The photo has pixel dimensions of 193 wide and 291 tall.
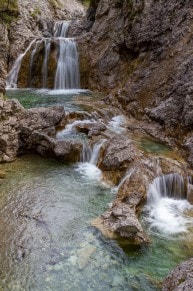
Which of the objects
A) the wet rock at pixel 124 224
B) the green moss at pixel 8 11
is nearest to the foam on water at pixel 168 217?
the wet rock at pixel 124 224

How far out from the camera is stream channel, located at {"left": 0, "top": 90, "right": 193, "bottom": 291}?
6242mm

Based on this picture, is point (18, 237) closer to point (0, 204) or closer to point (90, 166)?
point (0, 204)

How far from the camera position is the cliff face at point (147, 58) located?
13836 mm

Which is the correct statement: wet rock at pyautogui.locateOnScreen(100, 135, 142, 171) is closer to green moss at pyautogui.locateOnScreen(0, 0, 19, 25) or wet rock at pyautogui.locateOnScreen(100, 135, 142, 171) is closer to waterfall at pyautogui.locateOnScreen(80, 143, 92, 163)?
waterfall at pyautogui.locateOnScreen(80, 143, 92, 163)

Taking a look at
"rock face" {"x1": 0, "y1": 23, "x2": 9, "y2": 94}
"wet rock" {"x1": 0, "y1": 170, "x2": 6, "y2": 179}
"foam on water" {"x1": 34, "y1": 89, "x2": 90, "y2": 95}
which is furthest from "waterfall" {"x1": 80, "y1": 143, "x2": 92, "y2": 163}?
"rock face" {"x1": 0, "y1": 23, "x2": 9, "y2": 94}

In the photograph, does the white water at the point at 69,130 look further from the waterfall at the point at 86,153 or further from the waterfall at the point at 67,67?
the waterfall at the point at 67,67

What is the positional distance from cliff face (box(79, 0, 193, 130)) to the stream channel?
597 cm

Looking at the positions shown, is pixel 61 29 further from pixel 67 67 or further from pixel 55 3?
pixel 67 67

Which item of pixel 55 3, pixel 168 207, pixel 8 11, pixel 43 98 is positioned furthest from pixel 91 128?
pixel 55 3

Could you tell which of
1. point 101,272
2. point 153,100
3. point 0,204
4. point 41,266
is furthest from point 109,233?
point 153,100

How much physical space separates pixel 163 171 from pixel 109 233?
3445 millimetres

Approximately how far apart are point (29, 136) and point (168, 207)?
238 inches

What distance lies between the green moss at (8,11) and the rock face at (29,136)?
15327 mm

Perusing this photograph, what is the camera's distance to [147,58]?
1712 centimetres
